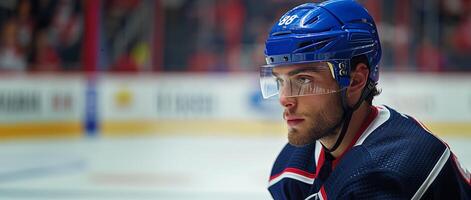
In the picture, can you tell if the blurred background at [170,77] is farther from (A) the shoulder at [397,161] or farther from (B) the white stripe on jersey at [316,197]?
(A) the shoulder at [397,161]

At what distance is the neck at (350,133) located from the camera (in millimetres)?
1238

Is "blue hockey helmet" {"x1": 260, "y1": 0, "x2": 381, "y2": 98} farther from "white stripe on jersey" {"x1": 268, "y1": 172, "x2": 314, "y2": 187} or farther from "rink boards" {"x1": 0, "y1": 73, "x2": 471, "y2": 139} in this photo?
"rink boards" {"x1": 0, "y1": 73, "x2": 471, "y2": 139}

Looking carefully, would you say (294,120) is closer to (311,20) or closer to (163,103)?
(311,20)

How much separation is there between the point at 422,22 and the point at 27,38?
325 centimetres

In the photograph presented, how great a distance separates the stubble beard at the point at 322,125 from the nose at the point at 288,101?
0.03 metres

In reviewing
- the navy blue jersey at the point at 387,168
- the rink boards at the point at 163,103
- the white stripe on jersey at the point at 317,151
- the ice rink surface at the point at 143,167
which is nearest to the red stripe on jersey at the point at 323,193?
the navy blue jersey at the point at 387,168

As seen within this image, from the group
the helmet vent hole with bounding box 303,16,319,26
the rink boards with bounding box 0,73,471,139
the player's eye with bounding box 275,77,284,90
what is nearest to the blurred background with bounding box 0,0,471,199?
the rink boards with bounding box 0,73,471,139

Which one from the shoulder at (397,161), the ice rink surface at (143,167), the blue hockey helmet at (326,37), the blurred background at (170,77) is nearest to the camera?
the shoulder at (397,161)

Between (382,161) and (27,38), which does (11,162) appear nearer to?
(27,38)

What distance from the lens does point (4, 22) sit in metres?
6.12

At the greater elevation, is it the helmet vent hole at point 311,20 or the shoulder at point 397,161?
the helmet vent hole at point 311,20

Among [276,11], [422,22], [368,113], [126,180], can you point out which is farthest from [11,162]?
A: [368,113]

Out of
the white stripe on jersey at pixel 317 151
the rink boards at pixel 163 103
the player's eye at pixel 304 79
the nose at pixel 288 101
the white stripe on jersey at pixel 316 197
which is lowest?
the rink boards at pixel 163 103

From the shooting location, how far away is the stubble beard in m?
1.22
